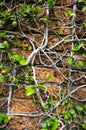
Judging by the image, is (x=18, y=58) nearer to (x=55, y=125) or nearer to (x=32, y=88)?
(x=32, y=88)

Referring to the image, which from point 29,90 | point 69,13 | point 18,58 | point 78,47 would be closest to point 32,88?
point 29,90

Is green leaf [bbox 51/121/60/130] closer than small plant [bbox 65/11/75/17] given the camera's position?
Yes

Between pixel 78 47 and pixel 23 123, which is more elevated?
pixel 78 47

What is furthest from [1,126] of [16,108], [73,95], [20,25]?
[20,25]

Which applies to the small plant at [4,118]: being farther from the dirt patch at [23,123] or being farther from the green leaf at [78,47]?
the green leaf at [78,47]

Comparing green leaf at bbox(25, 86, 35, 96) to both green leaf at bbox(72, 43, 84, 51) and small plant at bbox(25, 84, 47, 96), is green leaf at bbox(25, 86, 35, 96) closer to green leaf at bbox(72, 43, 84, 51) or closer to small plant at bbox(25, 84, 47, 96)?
small plant at bbox(25, 84, 47, 96)

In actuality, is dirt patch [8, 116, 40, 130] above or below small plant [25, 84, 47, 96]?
below

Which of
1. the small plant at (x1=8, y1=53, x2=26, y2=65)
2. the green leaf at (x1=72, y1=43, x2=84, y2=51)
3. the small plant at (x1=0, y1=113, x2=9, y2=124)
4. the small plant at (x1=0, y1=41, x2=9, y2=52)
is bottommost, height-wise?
the small plant at (x1=0, y1=113, x2=9, y2=124)

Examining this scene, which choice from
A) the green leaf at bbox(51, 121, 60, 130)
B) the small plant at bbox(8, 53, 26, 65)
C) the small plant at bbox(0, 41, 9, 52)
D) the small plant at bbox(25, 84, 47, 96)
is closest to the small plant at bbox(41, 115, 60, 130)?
the green leaf at bbox(51, 121, 60, 130)

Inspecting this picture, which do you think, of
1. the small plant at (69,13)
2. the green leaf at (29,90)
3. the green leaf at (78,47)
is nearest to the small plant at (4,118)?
the green leaf at (29,90)

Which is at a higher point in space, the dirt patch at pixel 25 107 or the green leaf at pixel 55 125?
the dirt patch at pixel 25 107

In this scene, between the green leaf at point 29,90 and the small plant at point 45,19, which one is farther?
the small plant at point 45,19
